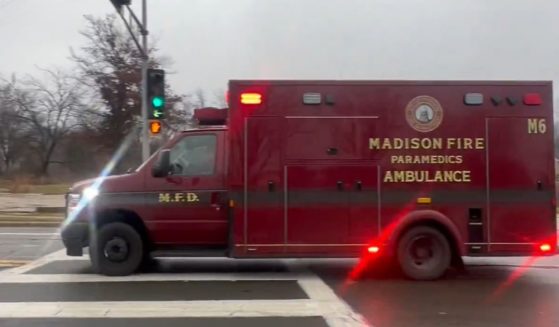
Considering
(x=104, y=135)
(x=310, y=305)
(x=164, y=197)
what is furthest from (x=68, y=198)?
(x=104, y=135)

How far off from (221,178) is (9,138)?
68.5m

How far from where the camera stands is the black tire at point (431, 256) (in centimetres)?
934

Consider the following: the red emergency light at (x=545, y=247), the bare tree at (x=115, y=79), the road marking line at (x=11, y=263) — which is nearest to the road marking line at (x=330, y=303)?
the red emergency light at (x=545, y=247)

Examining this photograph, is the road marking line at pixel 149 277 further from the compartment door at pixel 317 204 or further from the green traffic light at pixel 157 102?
the green traffic light at pixel 157 102

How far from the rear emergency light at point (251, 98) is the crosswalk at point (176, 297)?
8.48 ft

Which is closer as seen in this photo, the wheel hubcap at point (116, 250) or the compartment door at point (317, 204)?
the compartment door at point (317, 204)

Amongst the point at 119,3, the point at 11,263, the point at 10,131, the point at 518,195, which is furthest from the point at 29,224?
the point at 10,131

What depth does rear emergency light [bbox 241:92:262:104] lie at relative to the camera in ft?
30.4

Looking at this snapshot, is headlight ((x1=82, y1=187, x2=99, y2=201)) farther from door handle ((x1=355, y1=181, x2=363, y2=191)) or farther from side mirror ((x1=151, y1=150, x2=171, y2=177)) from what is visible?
door handle ((x1=355, y1=181, x2=363, y2=191))

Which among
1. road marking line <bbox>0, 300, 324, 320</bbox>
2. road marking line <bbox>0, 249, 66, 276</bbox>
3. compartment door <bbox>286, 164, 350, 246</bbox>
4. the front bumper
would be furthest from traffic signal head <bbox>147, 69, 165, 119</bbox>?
road marking line <bbox>0, 300, 324, 320</bbox>

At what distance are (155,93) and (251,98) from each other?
811 centimetres

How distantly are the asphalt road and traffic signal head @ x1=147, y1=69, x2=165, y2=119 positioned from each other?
6.23 metres

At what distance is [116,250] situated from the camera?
959 cm

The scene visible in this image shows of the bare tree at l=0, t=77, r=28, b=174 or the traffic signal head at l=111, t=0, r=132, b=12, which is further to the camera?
the bare tree at l=0, t=77, r=28, b=174
